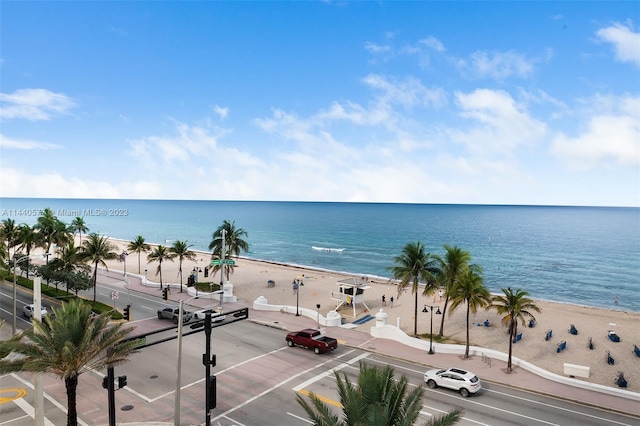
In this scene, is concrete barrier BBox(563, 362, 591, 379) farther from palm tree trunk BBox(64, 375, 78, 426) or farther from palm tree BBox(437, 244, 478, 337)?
palm tree trunk BBox(64, 375, 78, 426)

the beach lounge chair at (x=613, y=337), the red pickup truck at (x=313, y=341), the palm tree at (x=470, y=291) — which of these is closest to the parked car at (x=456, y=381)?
the palm tree at (x=470, y=291)

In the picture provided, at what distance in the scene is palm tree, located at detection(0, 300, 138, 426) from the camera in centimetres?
1612

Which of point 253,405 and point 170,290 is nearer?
point 253,405

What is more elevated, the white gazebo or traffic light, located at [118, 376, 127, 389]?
traffic light, located at [118, 376, 127, 389]

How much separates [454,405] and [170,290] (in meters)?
42.0

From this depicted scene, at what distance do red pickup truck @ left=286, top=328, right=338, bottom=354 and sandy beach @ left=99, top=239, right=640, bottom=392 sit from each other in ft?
25.9

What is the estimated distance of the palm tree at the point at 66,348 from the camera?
635 inches

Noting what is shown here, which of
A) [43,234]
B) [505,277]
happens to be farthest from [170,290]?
[505,277]

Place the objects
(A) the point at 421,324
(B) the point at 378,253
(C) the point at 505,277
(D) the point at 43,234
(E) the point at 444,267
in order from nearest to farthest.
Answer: (E) the point at 444,267
(A) the point at 421,324
(D) the point at 43,234
(C) the point at 505,277
(B) the point at 378,253

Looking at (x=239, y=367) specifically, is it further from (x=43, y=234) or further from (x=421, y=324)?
(x=43, y=234)

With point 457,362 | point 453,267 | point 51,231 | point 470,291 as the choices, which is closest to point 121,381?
point 457,362

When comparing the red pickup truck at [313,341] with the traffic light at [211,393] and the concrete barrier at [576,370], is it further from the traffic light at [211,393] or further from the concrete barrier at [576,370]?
the concrete barrier at [576,370]

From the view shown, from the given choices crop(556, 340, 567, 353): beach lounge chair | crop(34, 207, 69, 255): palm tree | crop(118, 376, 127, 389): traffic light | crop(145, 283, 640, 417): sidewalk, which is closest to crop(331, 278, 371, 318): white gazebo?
crop(145, 283, 640, 417): sidewalk

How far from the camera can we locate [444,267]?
34.5 m
